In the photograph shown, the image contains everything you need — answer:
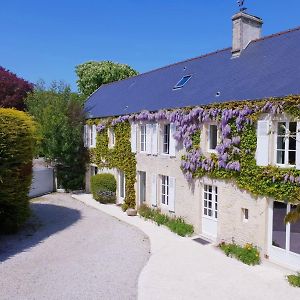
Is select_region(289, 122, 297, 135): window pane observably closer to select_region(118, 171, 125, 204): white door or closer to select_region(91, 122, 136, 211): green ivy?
select_region(91, 122, 136, 211): green ivy

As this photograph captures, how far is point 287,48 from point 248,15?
382cm

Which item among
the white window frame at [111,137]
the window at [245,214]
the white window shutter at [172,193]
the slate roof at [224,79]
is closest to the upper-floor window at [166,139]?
the slate roof at [224,79]

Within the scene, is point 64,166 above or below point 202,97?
below

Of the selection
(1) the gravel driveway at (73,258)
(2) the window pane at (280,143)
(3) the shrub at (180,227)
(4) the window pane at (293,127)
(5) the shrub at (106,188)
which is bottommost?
(1) the gravel driveway at (73,258)

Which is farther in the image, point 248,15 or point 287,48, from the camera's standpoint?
point 248,15

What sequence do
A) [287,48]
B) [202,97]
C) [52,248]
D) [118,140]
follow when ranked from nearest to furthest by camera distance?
[52,248], [287,48], [202,97], [118,140]

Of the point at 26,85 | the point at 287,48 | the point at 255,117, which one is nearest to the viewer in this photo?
the point at 255,117

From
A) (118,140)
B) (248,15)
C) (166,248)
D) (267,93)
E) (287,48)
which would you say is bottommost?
(166,248)

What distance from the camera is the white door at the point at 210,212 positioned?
14750 mm

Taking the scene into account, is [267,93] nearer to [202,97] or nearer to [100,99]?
[202,97]

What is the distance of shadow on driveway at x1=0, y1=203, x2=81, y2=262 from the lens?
45.0 ft

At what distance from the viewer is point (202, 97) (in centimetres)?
1630

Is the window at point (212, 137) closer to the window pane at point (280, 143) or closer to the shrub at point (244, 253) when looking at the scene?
the window pane at point (280, 143)

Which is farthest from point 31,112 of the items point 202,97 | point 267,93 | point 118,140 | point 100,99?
point 267,93
